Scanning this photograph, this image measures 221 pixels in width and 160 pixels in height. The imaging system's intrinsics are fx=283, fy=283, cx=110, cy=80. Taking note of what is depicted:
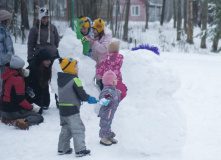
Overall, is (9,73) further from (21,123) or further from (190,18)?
(190,18)

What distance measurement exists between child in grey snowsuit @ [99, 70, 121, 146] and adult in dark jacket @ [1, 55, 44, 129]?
57.8 inches

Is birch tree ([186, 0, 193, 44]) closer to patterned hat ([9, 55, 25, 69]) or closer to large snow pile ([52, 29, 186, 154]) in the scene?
patterned hat ([9, 55, 25, 69])

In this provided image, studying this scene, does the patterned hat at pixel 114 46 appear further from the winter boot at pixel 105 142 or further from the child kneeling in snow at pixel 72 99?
the winter boot at pixel 105 142

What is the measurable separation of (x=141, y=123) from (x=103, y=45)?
2.04 metres

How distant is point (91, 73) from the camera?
17.4ft

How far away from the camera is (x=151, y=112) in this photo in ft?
12.0

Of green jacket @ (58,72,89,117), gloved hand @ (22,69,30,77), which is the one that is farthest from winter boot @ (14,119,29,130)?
green jacket @ (58,72,89,117)

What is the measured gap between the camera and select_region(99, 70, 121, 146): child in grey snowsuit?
3.87 meters

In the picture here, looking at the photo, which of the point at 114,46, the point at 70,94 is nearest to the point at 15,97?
the point at 70,94

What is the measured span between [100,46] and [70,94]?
6.13 feet

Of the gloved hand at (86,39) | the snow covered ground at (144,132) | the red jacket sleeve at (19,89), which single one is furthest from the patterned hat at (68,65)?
the gloved hand at (86,39)

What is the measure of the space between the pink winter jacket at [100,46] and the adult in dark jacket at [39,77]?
34.3 inches

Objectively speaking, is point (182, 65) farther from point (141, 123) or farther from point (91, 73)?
point (141, 123)

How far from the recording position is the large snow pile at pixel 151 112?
365 cm
